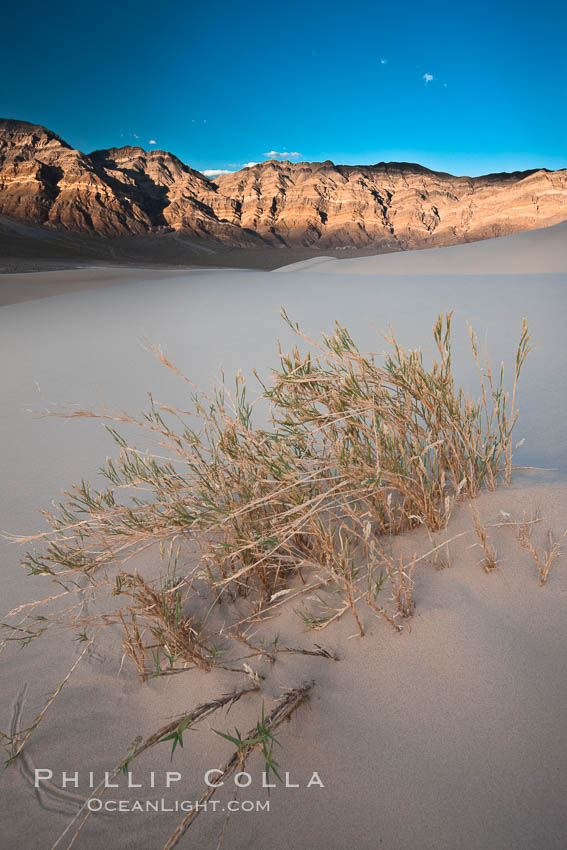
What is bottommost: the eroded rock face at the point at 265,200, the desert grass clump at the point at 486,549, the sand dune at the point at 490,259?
the desert grass clump at the point at 486,549

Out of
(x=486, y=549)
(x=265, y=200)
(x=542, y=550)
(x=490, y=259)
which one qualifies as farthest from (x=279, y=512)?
(x=265, y=200)

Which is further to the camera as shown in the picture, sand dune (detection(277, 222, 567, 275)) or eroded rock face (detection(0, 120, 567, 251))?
eroded rock face (detection(0, 120, 567, 251))

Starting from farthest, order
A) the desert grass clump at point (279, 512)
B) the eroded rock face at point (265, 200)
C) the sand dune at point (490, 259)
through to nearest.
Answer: the eroded rock face at point (265, 200) → the sand dune at point (490, 259) → the desert grass clump at point (279, 512)

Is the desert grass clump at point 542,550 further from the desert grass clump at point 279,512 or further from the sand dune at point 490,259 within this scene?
the sand dune at point 490,259

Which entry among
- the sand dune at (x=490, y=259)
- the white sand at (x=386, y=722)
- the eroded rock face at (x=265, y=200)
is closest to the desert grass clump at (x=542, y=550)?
the white sand at (x=386, y=722)

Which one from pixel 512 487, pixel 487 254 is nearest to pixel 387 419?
pixel 512 487

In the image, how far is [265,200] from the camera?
193 ft

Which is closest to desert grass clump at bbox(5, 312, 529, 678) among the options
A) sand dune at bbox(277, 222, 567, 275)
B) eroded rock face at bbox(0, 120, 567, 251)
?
sand dune at bbox(277, 222, 567, 275)

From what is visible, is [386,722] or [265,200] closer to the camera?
[386,722]

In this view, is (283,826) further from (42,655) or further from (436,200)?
(436,200)

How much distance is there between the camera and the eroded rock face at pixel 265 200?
47.6m

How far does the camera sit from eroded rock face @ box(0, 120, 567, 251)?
47.6 m

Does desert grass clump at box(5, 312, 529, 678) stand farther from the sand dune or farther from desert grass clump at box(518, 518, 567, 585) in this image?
the sand dune

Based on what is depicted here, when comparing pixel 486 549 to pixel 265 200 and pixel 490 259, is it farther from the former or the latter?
pixel 265 200
